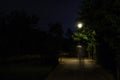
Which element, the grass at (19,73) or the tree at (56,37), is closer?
the grass at (19,73)

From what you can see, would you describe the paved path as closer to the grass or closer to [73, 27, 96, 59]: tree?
the grass

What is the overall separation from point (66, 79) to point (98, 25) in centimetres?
856

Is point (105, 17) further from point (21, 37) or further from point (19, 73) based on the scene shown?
point (21, 37)

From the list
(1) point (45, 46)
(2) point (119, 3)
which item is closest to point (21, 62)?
(1) point (45, 46)

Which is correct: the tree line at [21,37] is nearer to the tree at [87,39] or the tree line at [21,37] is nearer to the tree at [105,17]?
the tree at [87,39]

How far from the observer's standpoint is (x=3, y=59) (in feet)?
104

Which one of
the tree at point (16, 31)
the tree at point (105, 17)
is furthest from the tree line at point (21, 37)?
the tree at point (105, 17)

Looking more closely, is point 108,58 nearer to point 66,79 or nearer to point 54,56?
point 66,79

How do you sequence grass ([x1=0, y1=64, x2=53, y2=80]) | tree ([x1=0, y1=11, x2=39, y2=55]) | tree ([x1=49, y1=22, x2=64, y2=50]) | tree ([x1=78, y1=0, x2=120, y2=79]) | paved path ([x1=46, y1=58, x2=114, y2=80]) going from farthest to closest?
tree ([x1=49, y1=22, x2=64, y2=50]) → tree ([x1=0, y1=11, x2=39, y2=55]) → paved path ([x1=46, y1=58, x2=114, y2=80]) → grass ([x1=0, y1=64, x2=53, y2=80]) → tree ([x1=78, y1=0, x2=120, y2=79])

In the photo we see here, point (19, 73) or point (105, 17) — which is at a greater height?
point (105, 17)

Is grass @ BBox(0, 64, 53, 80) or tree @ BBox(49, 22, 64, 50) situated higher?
tree @ BBox(49, 22, 64, 50)

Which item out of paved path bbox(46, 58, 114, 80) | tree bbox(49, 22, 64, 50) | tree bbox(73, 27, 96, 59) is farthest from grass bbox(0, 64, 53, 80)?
tree bbox(49, 22, 64, 50)

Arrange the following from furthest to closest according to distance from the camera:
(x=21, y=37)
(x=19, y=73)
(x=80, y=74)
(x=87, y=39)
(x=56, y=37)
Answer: (x=56, y=37)
(x=87, y=39)
(x=21, y=37)
(x=80, y=74)
(x=19, y=73)

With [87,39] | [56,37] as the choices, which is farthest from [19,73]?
[56,37]
